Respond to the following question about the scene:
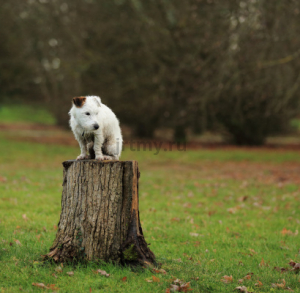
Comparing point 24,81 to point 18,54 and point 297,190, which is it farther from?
point 297,190

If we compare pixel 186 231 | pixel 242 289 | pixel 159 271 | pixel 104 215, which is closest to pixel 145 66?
pixel 186 231

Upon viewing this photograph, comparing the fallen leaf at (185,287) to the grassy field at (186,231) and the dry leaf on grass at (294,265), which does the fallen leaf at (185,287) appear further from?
the dry leaf on grass at (294,265)

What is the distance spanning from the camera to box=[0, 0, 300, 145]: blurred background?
15.2 metres

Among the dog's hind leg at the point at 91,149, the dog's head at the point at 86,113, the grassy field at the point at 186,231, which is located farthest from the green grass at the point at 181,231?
the dog's head at the point at 86,113

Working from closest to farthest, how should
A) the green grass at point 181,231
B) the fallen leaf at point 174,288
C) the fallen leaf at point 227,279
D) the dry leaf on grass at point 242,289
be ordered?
1. the fallen leaf at point 174,288
2. the dry leaf on grass at point 242,289
3. the green grass at point 181,231
4. the fallen leaf at point 227,279

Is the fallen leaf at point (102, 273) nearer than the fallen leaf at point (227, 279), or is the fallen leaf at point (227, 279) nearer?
the fallen leaf at point (102, 273)

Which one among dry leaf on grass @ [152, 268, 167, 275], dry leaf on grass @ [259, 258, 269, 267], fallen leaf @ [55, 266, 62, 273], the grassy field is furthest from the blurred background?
fallen leaf @ [55, 266, 62, 273]

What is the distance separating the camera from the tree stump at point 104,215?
4586 millimetres

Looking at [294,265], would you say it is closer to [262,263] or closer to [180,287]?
[262,263]

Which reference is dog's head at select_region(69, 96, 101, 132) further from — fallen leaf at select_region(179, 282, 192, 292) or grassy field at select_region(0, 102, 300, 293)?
fallen leaf at select_region(179, 282, 192, 292)

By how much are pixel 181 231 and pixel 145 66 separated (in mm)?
15877

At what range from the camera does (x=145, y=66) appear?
2150 cm

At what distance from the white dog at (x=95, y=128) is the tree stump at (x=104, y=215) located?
29 cm

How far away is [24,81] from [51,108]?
4.35 m
